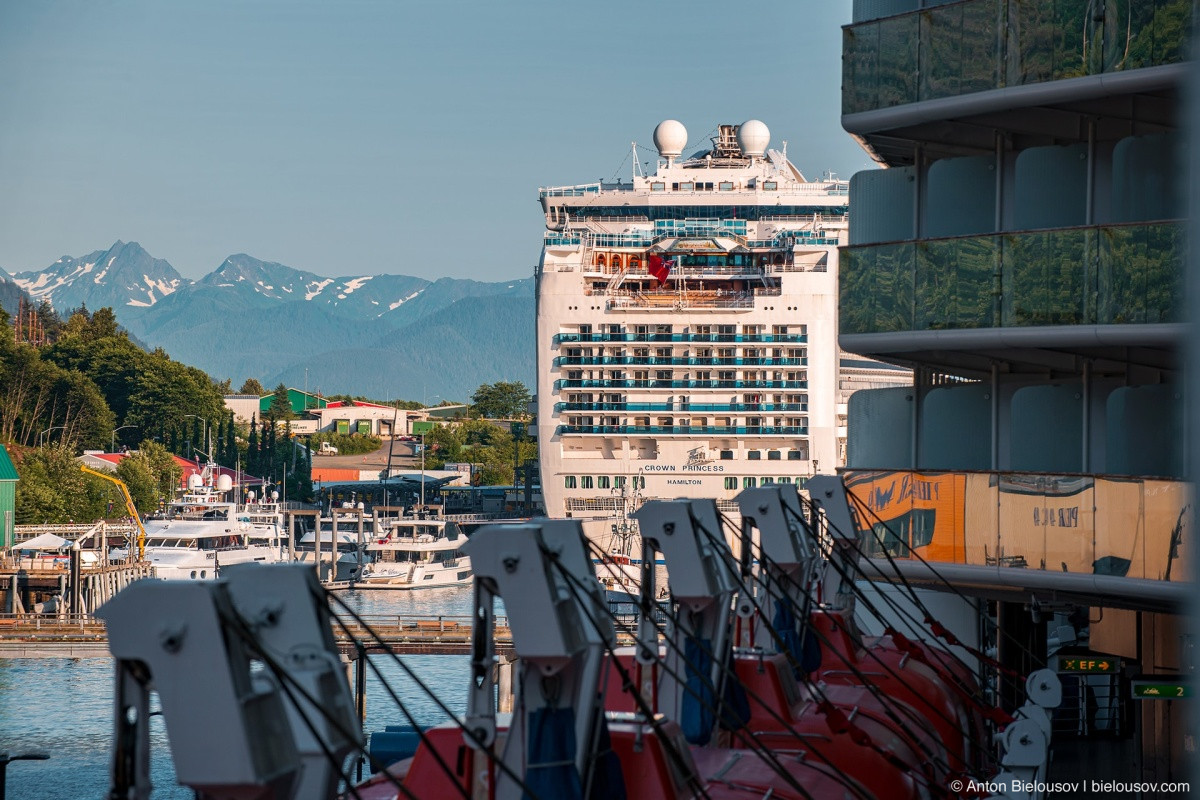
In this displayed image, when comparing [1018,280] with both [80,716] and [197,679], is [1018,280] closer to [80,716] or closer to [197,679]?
[197,679]

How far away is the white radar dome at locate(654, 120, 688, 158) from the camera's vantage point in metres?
86.4

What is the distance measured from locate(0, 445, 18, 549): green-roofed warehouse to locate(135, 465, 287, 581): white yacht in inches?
236

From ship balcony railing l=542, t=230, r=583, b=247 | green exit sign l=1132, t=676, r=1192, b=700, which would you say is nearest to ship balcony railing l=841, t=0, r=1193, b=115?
green exit sign l=1132, t=676, r=1192, b=700

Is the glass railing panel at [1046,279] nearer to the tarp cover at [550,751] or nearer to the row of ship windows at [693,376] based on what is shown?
the tarp cover at [550,751]

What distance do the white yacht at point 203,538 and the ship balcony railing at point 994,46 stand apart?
55438mm

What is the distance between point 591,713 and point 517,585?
1113 millimetres

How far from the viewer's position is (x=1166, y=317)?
15.9 m

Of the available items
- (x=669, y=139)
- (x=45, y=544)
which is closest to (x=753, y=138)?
(x=669, y=139)

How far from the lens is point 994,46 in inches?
697

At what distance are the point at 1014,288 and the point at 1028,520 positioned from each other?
7.92ft

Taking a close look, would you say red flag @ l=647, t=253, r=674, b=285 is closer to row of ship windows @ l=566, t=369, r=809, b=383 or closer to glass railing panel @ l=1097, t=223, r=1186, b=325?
row of ship windows @ l=566, t=369, r=809, b=383

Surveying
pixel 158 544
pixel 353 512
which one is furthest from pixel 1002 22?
pixel 353 512

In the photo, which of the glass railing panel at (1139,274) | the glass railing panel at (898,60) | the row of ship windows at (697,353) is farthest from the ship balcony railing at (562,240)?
the glass railing panel at (1139,274)

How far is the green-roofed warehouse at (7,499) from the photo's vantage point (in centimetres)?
7405
